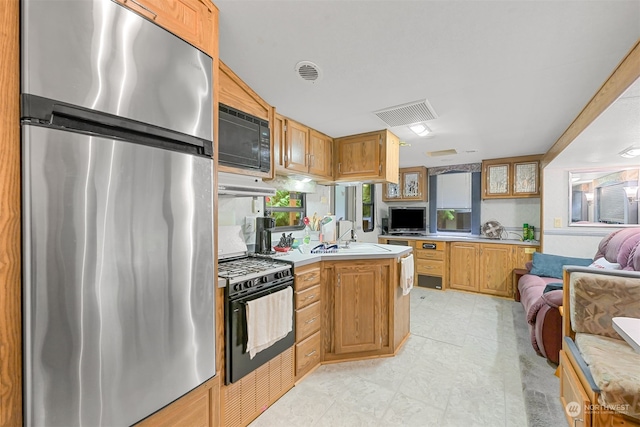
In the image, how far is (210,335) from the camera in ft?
4.23

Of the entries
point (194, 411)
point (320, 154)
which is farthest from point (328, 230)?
point (194, 411)

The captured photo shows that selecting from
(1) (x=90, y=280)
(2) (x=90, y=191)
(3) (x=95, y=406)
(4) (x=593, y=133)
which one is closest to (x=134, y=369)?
(3) (x=95, y=406)

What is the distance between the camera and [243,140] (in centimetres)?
193

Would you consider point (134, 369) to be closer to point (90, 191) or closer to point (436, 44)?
point (90, 191)

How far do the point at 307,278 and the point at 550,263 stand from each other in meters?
3.46

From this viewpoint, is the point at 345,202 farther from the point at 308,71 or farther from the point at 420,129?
the point at 308,71

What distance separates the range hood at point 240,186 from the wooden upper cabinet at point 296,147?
0.58 m

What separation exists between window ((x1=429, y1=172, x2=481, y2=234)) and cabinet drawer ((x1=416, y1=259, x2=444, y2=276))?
0.94 m

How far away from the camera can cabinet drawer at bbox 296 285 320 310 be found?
2.07m

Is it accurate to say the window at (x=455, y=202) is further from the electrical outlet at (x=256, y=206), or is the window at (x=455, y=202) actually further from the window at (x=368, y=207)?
the electrical outlet at (x=256, y=206)

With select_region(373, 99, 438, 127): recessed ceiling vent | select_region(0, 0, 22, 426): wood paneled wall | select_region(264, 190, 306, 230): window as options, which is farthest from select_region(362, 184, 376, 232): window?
select_region(0, 0, 22, 426): wood paneled wall

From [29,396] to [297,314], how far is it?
58.1 inches

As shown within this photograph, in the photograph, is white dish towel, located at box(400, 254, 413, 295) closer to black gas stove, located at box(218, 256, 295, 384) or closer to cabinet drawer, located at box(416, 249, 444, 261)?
black gas stove, located at box(218, 256, 295, 384)

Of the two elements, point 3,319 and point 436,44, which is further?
point 436,44
